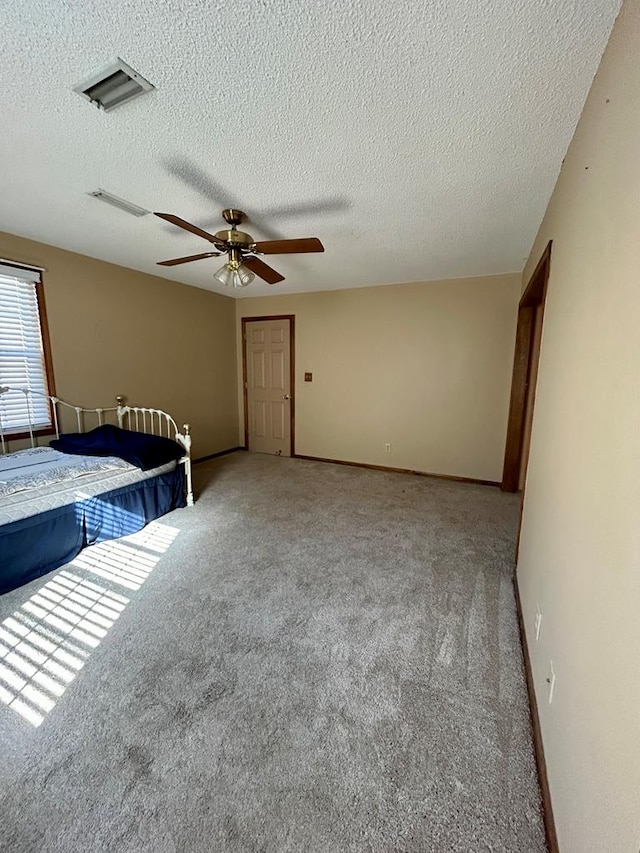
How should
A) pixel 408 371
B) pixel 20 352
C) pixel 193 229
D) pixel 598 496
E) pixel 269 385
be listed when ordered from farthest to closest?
pixel 269 385 → pixel 408 371 → pixel 20 352 → pixel 193 229 → pixel 598 496

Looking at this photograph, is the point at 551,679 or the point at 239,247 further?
the point at 239,247

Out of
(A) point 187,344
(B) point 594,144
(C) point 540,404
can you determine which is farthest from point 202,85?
(A) point 187,344

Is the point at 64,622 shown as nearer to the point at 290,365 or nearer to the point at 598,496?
the point at 598,496

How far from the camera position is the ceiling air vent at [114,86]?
1285 millimetres

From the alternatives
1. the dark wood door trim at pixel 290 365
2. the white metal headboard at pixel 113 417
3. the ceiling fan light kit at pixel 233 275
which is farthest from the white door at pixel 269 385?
the ceiling fan light kit at pixel 233 275

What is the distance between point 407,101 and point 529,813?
256cm

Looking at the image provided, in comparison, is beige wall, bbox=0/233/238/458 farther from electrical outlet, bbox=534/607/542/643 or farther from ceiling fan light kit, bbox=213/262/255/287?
electrical outlet, bbox=534/607/542/643

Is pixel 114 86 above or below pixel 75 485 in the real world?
above

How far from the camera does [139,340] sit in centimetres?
403

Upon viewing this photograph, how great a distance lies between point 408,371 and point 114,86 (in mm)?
3669

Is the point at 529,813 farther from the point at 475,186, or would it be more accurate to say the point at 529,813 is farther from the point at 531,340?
the point at 531,340

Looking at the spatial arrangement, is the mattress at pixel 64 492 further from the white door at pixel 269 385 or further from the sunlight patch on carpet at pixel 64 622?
the white door at pixel 269 385

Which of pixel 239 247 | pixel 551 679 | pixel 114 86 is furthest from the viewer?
pixel 239 247

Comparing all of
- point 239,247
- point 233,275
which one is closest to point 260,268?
point 233,275
